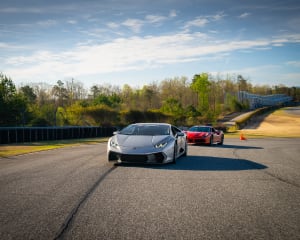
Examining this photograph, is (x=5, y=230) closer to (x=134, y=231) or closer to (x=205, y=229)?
(x=134, y=231)

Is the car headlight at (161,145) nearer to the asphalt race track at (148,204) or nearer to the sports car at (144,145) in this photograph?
the sports car at (144,145)

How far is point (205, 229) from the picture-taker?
4.40m

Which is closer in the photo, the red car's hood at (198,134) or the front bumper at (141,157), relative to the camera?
the front bumper at (141,157)

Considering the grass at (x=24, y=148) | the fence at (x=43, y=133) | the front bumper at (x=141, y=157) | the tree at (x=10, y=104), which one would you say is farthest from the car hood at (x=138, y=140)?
the tree at (x=10, y=104)

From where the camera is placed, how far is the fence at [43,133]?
30.1m

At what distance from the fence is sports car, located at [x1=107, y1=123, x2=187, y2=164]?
2105cm

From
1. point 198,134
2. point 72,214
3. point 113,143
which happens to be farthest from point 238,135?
point 72,214

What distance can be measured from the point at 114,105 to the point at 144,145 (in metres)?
86.7

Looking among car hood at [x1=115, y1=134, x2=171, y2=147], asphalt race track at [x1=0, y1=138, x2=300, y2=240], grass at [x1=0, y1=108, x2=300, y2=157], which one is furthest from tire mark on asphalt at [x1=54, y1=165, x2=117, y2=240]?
grass at [x1=0, y1=108, x2=300, y2=157]

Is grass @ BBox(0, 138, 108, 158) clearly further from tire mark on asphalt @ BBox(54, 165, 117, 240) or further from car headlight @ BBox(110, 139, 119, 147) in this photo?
tire mark on asphalt @ BBox(54, 165, 117, 240)

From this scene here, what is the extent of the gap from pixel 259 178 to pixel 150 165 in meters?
3.53

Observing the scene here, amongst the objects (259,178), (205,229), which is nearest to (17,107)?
(259,178)

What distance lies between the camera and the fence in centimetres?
3011

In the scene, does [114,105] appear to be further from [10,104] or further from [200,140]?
[200,140]
